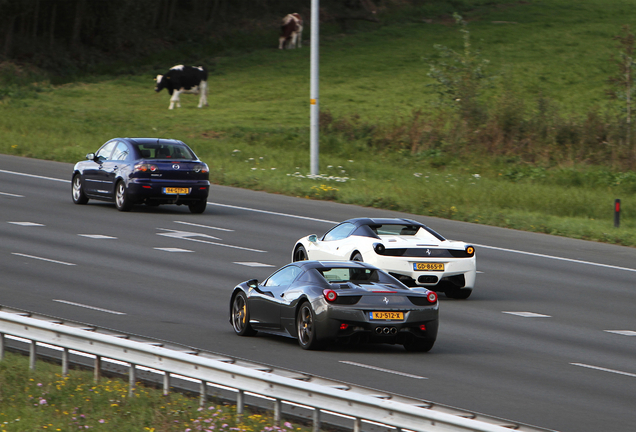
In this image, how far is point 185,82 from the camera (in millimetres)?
51156

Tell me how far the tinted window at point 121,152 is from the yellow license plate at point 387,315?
14.9 m

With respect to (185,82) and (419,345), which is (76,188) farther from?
(185,82)

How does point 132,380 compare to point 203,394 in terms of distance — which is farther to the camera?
point 132,380

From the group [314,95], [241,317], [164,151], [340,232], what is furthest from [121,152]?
[241,317]

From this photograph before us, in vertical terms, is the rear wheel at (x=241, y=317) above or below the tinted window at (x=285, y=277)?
below

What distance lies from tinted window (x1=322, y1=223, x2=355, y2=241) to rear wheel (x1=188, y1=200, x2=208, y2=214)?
350 inches

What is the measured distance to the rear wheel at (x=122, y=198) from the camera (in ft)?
83.6

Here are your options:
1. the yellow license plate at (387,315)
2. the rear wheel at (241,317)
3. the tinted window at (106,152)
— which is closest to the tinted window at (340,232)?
the rear wheel at (241,317)

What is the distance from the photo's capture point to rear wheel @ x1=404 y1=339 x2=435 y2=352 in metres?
12.4

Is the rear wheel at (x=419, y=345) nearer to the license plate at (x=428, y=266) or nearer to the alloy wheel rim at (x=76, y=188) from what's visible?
the license plate at (x=428, y=266)

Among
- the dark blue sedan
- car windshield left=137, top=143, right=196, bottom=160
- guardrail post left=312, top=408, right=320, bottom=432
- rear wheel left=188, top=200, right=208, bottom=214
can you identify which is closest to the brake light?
the dark blue sedan

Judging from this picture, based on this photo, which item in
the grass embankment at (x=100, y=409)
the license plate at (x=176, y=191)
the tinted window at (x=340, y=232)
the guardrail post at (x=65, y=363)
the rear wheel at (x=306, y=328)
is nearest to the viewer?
the grass embankment at (x=100, y=409)

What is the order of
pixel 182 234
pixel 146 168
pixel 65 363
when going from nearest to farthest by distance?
1. pixel 65 363
2. pixel 182 234
3. pixel 146 168

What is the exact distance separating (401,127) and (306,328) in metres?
29.4
